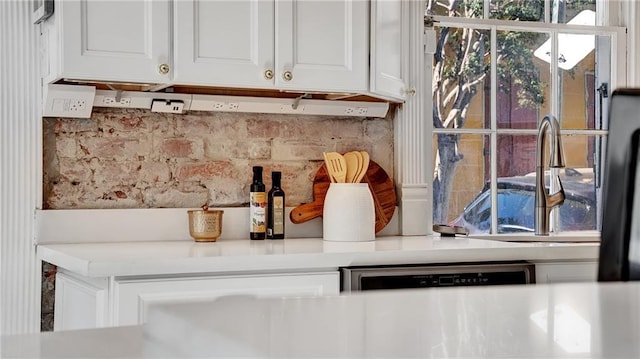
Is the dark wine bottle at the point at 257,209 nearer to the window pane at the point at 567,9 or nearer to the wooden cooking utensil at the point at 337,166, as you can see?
the wooden cooking utensil at the point at 337,166

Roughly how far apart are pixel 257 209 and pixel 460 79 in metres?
1.05

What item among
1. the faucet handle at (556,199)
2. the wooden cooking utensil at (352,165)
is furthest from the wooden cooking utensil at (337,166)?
the faucet handle at (556,199)

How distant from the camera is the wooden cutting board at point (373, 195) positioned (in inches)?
115

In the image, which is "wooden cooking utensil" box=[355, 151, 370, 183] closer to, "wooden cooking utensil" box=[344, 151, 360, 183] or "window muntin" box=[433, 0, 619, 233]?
"wooden cooking utensil" box=[344, 151, 360, 183]

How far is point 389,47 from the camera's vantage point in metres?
2.89

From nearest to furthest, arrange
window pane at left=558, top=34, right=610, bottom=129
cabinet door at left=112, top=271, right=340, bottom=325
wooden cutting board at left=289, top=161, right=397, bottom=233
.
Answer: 1. cabinet door at left=112, top=271, right=340, bottom=325
2. wooden cutting board at left=289, top=161, right=397, bottom=233
3. window pane at left=558, top=34, right=610, bottom=129

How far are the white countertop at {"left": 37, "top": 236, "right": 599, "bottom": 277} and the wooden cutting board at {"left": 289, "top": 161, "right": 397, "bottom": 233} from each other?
0.14 meters

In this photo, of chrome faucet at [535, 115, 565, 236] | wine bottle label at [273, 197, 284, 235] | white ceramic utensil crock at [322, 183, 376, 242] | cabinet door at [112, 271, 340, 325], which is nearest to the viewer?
cabinet door at [112, 271, 340, 325]

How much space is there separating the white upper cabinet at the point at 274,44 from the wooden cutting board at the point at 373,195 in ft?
1.34

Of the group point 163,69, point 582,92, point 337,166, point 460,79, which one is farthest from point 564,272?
point 163,69

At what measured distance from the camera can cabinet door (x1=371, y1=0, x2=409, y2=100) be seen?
9.11ft

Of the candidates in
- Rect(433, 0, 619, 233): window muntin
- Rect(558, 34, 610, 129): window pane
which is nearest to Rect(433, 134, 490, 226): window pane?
Rect(433, 0, 619, 233): window muntin

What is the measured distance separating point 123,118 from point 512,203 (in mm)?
1634

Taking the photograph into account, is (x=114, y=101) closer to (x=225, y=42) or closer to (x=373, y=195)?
(x=225, y=42)
